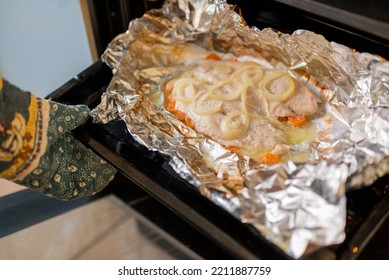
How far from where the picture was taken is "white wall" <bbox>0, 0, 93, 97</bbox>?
5.86ft

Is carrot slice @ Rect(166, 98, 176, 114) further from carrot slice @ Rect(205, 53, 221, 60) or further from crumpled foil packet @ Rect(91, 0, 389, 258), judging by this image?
carrot slice @ Rect(205, 53, 221, 60)

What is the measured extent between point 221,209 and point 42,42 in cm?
120

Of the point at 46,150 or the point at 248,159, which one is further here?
the point at 248,159

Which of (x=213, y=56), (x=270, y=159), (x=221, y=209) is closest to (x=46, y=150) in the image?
(x=221, y=209)

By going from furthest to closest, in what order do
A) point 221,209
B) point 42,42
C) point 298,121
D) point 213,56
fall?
1. point 42,42
2. point 213,56
3. point 298,121
4. point 221,209

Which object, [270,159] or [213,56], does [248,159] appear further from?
[213,56]

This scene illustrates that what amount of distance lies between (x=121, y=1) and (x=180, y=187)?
0.81 metres

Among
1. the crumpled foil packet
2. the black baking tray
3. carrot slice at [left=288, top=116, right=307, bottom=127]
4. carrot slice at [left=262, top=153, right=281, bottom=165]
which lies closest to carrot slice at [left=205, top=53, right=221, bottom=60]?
the crumpled foil packet

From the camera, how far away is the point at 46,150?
1.22 m

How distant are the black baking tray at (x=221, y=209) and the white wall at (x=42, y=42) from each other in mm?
306

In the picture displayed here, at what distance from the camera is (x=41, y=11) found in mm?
1801

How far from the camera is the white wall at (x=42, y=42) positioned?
1.79 meters
